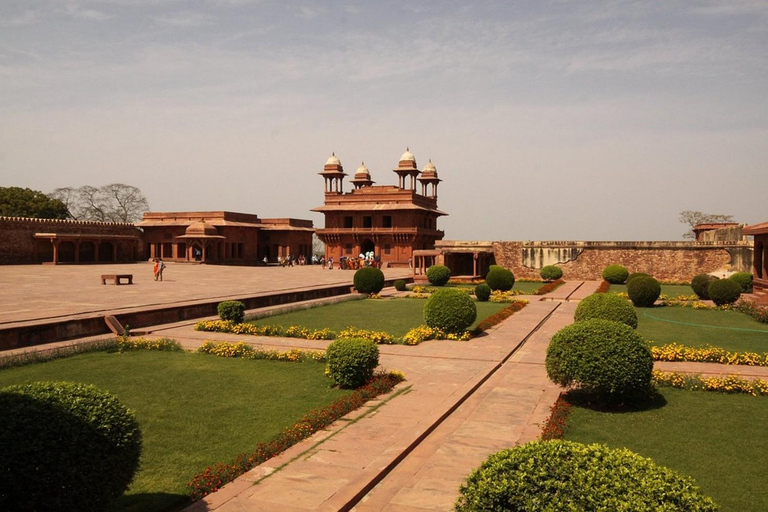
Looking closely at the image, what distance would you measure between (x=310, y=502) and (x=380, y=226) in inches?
1600

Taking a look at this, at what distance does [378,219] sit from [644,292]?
27931 mm

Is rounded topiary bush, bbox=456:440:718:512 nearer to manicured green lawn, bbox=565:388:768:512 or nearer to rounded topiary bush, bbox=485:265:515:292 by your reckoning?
manicured green lawn, bbox=565:388:768:512

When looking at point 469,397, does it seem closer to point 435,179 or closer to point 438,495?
point 438,495

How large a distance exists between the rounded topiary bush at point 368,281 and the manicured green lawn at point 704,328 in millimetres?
9172

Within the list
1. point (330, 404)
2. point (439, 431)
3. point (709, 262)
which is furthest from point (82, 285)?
point (709, 262)

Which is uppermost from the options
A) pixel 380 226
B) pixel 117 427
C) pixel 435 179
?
pixel 435 179

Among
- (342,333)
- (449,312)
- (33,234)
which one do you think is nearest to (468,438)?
(342,333)

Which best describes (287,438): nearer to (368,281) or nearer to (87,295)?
(87,295)

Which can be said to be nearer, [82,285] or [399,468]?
[399,468]

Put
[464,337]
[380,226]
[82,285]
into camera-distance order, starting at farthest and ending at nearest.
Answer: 1. [380,226]
2. [82,285]
3. [464,337]

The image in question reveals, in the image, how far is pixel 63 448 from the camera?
342 cm

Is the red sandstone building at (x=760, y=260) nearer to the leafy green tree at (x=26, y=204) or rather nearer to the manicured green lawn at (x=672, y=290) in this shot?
the manicured green lawn at (x=672, y=290)

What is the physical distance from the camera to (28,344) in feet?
36.3

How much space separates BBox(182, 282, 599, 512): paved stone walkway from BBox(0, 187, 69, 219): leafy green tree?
149 ft
